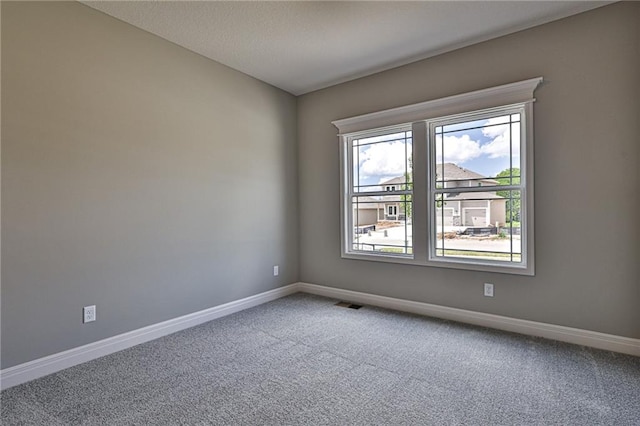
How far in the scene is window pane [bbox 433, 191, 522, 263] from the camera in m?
2.99

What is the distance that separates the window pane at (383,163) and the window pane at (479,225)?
506 mm

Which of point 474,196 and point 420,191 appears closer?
point 474,196

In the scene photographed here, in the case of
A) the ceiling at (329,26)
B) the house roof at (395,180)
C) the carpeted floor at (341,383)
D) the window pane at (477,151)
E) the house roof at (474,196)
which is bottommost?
the carpeted floor at (341,383)

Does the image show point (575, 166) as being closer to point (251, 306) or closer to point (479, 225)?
point (479, 225)

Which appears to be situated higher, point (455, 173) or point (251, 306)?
point (455, 173)

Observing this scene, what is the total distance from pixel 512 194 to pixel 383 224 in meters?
1.36

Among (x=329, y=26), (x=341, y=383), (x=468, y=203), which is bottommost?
(x=341, y=383)

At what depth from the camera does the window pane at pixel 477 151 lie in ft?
9.81

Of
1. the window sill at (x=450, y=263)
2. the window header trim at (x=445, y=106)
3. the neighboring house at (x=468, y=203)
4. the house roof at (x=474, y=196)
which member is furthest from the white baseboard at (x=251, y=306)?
the window header trim at (x=445, y=106)

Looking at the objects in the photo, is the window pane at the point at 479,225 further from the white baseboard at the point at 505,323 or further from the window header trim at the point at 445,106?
the window header trim at the point at 445,106

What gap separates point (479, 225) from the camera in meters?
3.18

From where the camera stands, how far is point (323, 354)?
8.29ft

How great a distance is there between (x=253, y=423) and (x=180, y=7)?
2.89 m

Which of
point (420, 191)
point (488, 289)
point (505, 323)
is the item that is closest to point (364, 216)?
point (420, 191)
